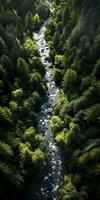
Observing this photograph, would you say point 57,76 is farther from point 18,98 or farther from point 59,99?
point 18,98

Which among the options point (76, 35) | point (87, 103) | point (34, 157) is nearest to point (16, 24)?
point (76, 35)

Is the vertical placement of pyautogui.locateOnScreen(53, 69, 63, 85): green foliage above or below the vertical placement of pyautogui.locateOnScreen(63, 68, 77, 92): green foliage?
above

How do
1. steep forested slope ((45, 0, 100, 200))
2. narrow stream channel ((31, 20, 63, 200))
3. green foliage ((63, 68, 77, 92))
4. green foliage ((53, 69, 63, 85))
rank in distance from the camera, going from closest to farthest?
steep forested slope ((45, 0, 100, 200)) → narrow stream channel ((31, 20, 63, 200)) → green foliage ((63, 68, 77, 92)) → green foliage ((53, 69, 63, 85))

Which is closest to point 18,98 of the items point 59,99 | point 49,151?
point 59,99

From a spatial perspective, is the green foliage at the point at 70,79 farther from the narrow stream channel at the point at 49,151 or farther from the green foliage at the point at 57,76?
the green foliage at the point at 57,76

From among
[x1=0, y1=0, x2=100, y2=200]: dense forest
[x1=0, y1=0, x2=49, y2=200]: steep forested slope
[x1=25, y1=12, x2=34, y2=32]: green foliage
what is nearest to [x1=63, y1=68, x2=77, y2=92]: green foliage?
[x1=0, y1=0, x2=100, y2=200]: dense forest

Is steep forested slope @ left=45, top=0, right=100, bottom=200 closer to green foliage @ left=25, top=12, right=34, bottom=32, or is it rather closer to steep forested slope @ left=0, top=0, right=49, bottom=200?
steep forested slope @ left=0, top=0, right=49, bottom=200

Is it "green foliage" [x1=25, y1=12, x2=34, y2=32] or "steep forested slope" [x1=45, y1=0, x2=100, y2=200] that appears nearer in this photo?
"steep forested slope" [x1=45, y1=0, x2=100, y2=200]
